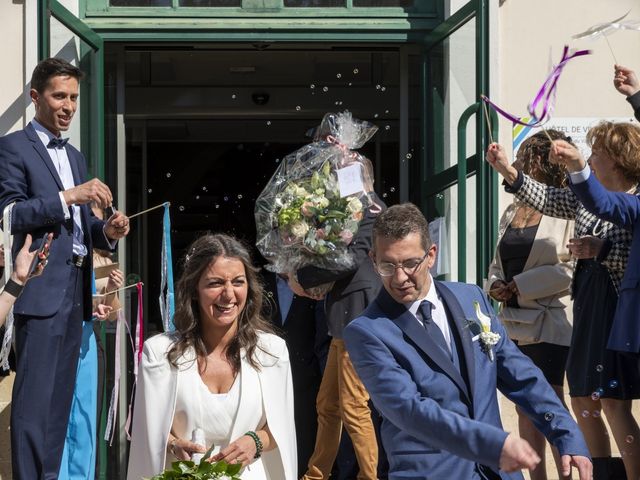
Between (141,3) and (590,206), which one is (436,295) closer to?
(590,206)

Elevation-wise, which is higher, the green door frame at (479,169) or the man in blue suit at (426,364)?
the green door frame at (479,169)

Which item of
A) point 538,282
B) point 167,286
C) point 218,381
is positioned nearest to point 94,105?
point 167,286

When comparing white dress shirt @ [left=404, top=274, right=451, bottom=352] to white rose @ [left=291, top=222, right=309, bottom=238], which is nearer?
white dress shirt @ [left=404, top=274, right=451, bottom=352]

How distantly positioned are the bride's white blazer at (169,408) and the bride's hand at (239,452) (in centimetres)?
9

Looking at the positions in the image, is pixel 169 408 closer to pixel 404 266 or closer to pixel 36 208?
pixel 404 266

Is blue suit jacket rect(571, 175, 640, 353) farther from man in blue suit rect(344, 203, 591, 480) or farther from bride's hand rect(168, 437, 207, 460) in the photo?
bride's hand rect(168, 437, 207, 460)

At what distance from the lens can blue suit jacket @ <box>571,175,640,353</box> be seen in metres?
5.52

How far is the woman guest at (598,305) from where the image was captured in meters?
5.89

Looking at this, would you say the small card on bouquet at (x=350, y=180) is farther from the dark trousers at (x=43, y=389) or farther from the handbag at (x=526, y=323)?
the dark trousers at (x=43, y=389)

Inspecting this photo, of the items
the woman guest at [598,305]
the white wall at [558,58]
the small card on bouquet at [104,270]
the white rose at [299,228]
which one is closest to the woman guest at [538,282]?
the woman guest at [598,305]

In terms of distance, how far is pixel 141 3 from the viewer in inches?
320

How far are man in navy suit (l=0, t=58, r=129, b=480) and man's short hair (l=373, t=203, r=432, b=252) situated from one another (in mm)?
1853

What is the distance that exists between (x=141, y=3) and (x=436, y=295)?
4222 mm

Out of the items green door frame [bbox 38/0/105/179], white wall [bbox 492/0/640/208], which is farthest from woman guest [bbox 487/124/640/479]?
green door frame [bbox 38/0/105/179]
